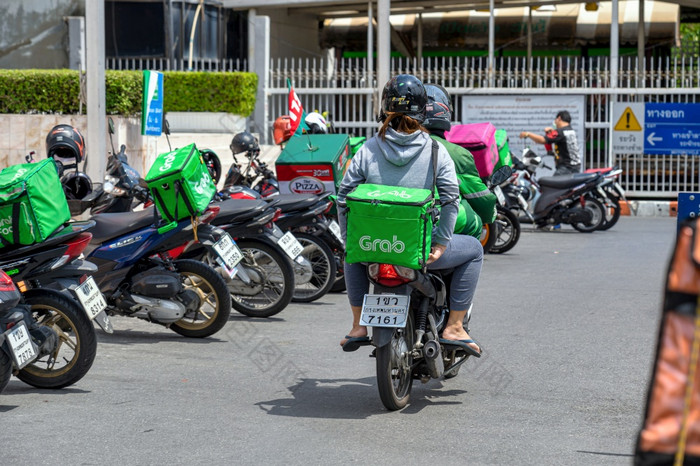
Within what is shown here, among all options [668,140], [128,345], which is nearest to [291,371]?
[128,345]

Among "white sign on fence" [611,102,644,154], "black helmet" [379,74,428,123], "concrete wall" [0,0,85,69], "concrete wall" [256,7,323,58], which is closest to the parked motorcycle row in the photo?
"black helmet" [379,74,428,123]

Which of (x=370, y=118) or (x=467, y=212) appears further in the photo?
(x=370, y=118)

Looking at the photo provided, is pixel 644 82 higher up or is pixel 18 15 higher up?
pixel 18 15

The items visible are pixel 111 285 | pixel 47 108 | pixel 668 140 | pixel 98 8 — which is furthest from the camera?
pixel 668 140

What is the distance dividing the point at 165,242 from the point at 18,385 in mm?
1771

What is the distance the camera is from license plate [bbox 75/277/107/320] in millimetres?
6396

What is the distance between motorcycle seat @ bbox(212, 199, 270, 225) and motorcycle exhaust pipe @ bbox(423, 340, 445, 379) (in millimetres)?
3165

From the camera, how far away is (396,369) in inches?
225

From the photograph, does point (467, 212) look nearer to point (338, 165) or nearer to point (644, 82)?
point (338, 165)

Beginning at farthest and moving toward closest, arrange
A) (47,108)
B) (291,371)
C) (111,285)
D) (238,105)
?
(238,105)
(47,108)
(111,285)
(291,371)

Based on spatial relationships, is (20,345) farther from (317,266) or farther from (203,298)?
(317,266)

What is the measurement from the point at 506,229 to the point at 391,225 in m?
8.37

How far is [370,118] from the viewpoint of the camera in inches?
798

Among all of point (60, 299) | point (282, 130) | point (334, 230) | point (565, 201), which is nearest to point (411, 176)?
point (60, 299)
